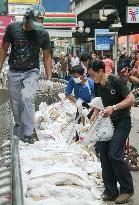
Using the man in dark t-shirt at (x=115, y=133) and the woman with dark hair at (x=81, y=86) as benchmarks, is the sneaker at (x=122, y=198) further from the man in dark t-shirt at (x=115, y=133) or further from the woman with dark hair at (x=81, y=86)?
the woman with dark hair at (x=81, y=86)

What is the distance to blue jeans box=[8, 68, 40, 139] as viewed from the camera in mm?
7707

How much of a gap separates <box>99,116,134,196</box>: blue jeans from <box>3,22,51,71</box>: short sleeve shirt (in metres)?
1.95

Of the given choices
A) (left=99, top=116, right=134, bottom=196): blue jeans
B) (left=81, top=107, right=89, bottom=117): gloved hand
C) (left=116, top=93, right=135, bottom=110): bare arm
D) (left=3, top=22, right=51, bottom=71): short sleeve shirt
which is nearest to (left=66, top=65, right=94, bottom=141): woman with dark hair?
(left=81, top=107, right=89, bottom=117): gloved hand

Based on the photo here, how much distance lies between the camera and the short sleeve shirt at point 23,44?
764cm

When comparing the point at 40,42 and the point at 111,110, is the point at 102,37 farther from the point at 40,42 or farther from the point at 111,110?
the point at 111,110

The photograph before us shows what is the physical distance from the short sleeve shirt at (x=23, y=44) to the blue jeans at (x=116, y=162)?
6.39ft

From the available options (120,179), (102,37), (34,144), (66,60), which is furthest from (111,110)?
(66,60)

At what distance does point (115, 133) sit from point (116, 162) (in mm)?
314

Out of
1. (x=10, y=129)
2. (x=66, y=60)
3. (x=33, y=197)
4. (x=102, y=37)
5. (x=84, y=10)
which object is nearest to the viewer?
(x=33, y=197)

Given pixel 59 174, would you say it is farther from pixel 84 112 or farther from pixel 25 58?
pixel 84 112

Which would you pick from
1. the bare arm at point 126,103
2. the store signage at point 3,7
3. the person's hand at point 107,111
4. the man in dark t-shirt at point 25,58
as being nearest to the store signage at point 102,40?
the store signage at point 3,7

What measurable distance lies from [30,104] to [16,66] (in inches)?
21.7

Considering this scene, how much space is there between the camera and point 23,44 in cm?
765

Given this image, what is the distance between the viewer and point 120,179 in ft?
20.4
